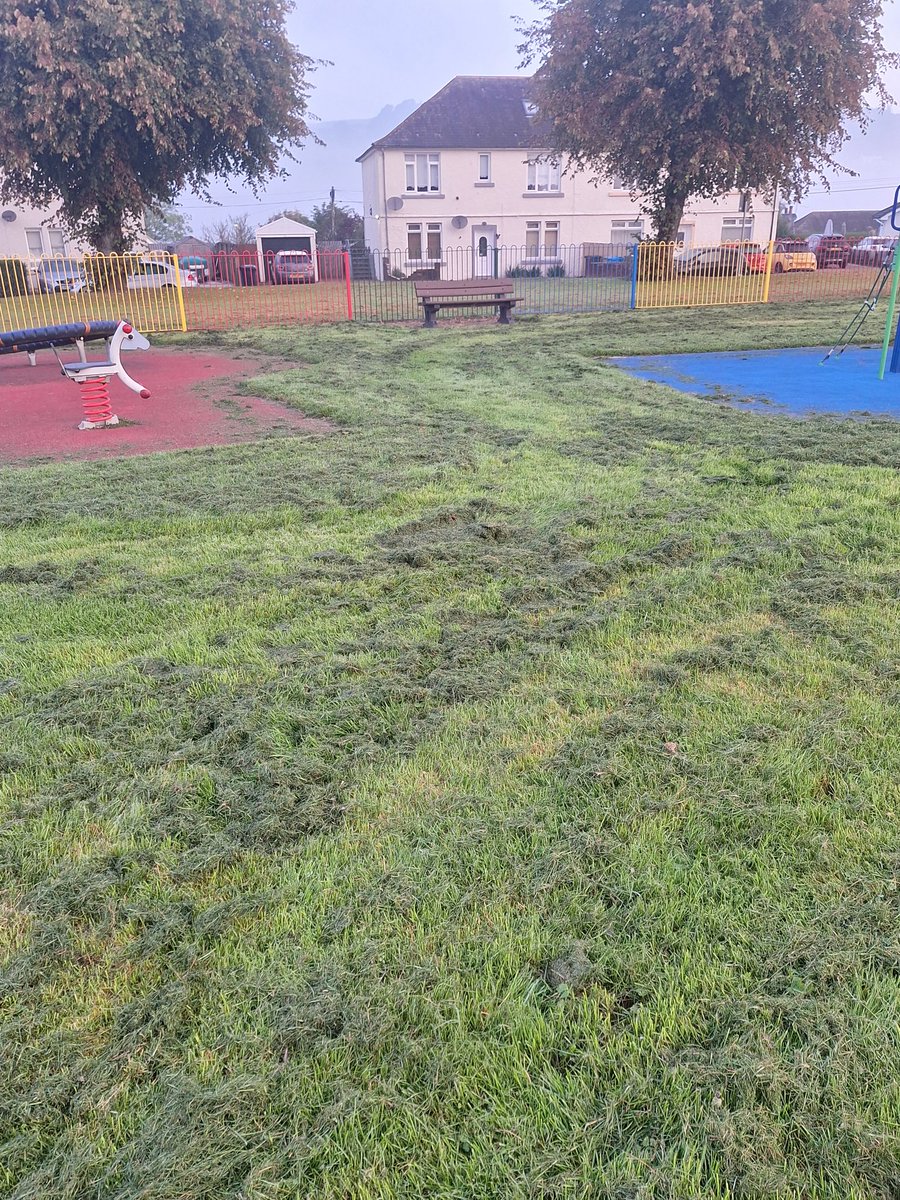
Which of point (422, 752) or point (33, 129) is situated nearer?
point (422, 752)

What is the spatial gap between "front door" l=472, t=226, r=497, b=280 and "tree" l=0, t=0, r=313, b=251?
771 inches

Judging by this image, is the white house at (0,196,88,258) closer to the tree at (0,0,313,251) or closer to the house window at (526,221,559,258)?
the tree at (0,0,313,251)

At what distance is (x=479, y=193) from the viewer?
4462 cm

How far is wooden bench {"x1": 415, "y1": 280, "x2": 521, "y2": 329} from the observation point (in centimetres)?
1778

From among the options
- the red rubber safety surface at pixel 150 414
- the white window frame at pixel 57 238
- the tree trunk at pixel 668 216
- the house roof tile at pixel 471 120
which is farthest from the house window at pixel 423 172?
the red rubber safety surface at pixel 150 414

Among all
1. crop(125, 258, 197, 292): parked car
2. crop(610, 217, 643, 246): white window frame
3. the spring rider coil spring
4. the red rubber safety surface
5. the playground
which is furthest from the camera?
crop(610, 217, 643, 246): white window frame

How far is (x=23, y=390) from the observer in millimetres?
11859

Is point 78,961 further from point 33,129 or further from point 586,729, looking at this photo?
point 33,129

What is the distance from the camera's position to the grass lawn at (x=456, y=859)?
1673 millimetres

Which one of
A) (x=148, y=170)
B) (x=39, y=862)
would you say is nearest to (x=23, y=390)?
(x=39, y=862)

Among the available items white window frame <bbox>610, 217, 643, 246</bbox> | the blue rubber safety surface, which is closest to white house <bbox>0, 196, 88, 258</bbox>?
white window frame <bbox>610, 217, 643, 246</bbox>

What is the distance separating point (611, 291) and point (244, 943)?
26.3 metres

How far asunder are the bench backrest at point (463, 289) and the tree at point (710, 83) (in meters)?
9.81

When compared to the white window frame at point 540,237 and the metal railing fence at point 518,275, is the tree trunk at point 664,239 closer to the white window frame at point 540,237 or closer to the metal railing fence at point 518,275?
the metal railing fence at point 518,275
